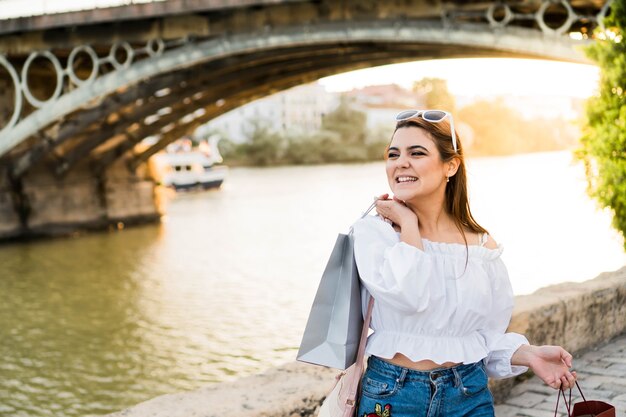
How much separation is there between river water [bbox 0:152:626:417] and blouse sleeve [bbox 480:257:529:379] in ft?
10.0

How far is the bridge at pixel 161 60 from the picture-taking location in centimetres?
1217

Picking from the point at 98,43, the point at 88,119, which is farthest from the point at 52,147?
the point at 98,43

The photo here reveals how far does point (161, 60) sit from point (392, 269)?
13.6 metres

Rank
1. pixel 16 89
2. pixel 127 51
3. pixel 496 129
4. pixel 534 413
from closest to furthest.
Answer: pixel 534 413 → pixel 127 51 → pixel 16 89 → pixel 496 129

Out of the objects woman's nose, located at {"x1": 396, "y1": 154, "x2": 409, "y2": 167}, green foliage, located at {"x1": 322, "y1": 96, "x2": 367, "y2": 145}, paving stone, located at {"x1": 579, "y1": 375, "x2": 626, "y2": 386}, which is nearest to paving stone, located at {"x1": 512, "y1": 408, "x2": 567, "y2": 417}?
paving stone, located at {"x1": 579, "y1": 375, "x2": 626, "y2": 386}

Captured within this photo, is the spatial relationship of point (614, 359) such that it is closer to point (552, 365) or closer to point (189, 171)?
point (552, 365)

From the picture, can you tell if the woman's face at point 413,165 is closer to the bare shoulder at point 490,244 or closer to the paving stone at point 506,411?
the bare shoulder at point 490,244

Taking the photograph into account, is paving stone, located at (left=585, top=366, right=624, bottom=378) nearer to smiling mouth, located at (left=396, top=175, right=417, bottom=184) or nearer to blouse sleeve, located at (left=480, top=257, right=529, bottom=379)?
blouse sleeve, located at (left=480, top=257, right=529, bottom=379)

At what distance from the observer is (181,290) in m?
11.4

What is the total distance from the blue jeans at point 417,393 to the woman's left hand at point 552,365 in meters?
0.15

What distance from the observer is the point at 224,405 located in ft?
8.69

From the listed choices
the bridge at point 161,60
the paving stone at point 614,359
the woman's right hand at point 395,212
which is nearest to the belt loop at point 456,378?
the woman's right hand at point 395,212

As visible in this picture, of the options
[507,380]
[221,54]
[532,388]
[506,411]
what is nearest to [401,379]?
[506,411]

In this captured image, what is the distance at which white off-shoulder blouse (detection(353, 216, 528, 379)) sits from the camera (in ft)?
5.52
